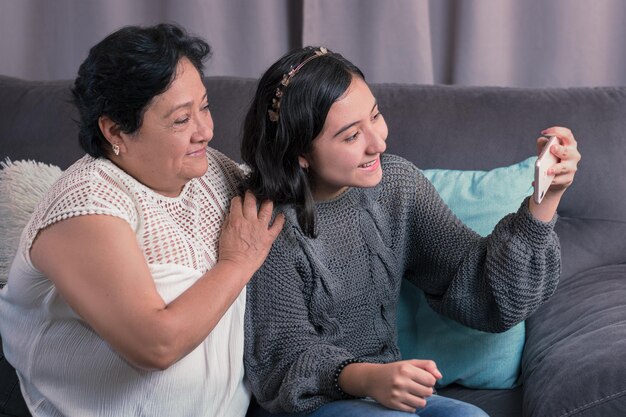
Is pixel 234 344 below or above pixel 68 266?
below

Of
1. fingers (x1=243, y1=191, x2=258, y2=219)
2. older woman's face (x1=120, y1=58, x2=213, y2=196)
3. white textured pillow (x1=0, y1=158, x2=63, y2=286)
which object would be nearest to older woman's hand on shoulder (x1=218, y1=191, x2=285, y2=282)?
fingers (x1=243, y1=191, x2=258, y2=219)

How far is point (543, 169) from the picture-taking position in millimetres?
1515

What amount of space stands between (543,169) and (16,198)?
109 centimetres

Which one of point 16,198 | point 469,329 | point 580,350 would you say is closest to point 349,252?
point 469,329

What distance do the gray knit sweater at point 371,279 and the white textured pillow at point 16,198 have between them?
57 cm

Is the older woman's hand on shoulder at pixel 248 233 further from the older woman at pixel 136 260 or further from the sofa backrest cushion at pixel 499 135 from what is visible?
the sofa backrest cushion at pixel 499 135

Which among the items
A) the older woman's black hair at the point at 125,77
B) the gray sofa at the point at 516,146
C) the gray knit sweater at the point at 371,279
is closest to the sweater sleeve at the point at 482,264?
the gray knit sweater at the point at 371,279

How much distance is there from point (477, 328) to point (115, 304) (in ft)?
2.44

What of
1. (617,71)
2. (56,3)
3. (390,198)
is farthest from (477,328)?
(56,3)

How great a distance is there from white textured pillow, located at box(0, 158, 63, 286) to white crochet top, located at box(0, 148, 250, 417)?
0.34 meters

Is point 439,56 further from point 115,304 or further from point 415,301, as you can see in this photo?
point 115,304

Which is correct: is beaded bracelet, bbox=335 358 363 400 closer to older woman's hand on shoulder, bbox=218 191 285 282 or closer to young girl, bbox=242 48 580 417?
young girl, bbox=242 48 580 417

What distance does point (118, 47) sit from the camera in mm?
1481

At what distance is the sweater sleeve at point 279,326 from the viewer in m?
1.62
